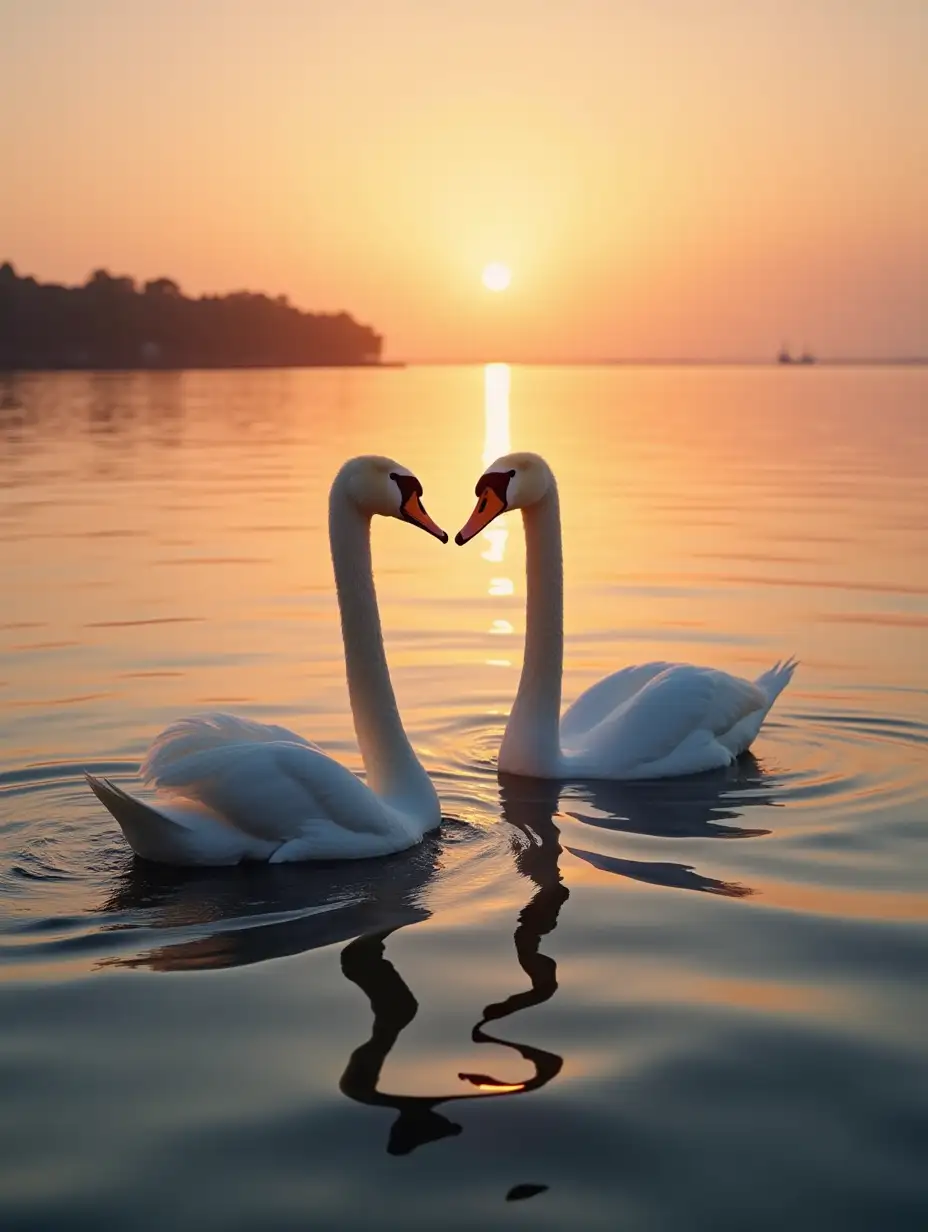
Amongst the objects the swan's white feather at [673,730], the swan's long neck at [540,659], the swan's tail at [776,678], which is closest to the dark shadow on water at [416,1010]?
the swan's long neck at [540,659]

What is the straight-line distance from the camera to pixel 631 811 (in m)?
8.16

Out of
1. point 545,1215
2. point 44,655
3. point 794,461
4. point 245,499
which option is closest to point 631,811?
point 545,1215

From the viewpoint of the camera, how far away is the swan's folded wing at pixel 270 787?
6555mm

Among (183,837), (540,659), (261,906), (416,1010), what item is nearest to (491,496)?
(540,659)

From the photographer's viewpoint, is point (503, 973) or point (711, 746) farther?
point (711, 746)

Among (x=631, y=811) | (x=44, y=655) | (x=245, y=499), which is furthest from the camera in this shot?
(x=245, y=499)

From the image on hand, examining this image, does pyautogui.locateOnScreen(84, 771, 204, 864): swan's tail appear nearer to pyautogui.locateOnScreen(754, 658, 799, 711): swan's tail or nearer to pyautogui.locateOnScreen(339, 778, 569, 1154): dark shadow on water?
pyautogui.locateOnScreen(339, 778, 569, 1154): dark shadow on water

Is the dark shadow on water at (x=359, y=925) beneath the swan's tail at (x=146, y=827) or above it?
beneath

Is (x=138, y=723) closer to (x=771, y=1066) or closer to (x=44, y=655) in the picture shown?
(x=44, y=655)

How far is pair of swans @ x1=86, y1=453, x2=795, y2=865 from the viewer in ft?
21.8

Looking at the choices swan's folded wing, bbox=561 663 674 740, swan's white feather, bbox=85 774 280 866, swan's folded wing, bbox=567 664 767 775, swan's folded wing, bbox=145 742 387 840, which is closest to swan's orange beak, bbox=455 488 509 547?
swan's folded wing, bbox=567 664 767 775

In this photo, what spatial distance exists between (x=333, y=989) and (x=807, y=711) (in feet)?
17.7

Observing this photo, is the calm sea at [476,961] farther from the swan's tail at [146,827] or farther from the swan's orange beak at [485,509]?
the swan's orange beak at [485,509]

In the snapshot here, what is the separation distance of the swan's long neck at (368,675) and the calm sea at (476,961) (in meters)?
0.32
